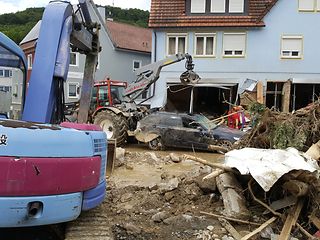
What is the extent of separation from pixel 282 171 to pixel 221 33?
65.8 ft

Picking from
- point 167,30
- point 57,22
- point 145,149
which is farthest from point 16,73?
point 167,30

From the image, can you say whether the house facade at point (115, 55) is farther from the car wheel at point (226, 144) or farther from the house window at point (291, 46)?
the car wheel at point (226, 144)

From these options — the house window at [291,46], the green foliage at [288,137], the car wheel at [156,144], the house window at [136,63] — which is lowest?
the car wheel at [156,144]

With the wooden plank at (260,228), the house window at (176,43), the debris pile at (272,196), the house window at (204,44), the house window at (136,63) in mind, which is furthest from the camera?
the house window at (136,63)

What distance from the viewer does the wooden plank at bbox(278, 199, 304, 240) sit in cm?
587

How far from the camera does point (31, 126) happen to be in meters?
4.17

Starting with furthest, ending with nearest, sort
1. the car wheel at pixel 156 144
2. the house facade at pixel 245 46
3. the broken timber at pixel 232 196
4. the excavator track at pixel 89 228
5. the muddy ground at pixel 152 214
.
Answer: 1. the house facade at pixel 245 46
2. the car wheel at pixel 156 144
3. the broken timber at pixel 232 196
4. the muddy ground at pixel 152 214
5. the excavator track at pixel 89 228

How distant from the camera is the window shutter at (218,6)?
84.5 ft

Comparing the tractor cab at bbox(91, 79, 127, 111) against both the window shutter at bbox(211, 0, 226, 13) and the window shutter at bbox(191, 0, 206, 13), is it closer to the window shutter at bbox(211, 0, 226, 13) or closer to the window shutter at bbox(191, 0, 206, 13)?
the window shutter at bbox(191, 0, 206, 13)

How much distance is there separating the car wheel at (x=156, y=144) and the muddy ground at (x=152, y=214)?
6063 mm

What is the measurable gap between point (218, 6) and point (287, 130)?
1945cm

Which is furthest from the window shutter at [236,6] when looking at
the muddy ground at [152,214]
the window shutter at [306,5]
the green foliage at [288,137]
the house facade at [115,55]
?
the green foliage at [288,137]

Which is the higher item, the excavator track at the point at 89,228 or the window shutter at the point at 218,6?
the window shutter at the point at 218,6

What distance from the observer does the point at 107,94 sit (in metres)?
17.6
